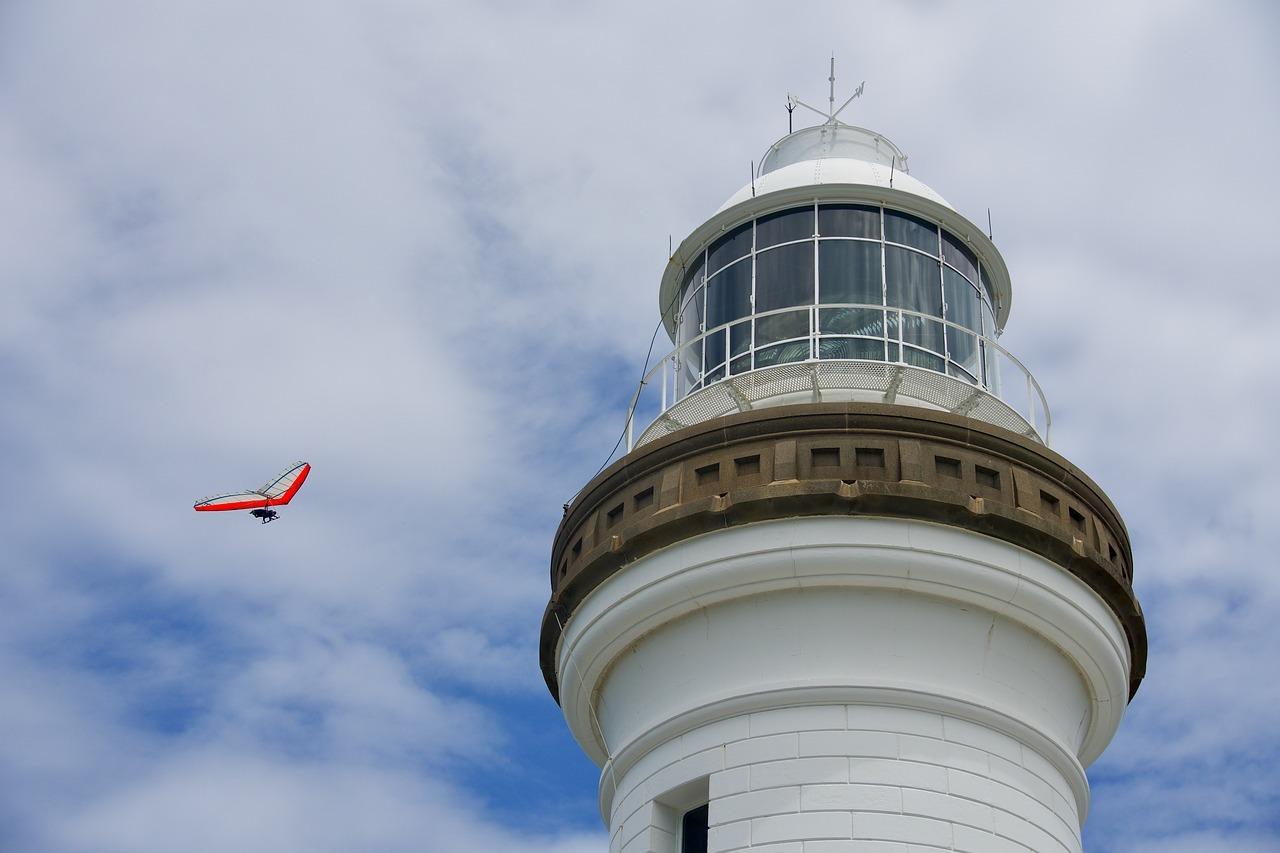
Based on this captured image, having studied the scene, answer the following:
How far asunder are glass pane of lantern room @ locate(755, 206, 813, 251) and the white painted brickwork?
212 inches

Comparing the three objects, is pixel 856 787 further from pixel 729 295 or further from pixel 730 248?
pixel 730 248

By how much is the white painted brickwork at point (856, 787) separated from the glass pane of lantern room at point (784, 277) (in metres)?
4.62

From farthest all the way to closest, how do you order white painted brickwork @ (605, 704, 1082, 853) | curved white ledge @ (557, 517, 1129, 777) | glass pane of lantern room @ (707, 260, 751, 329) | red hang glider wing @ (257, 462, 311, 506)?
red hang glider wing @ (257, 462, 311, 506) → glass pane of lantern room @ (707, 260, 751, 329) → curved white ledge @ (557, 517, 1129, 777) → white painted brickwork @ (605, 704, 1082, 853)

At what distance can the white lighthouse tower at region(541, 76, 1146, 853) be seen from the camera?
13.2 metres

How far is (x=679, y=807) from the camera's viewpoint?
1395cm

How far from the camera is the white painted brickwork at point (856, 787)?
12.8 meters

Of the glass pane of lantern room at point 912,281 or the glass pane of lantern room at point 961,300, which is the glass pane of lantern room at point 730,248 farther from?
the glass pane of lantern room at point 961,300

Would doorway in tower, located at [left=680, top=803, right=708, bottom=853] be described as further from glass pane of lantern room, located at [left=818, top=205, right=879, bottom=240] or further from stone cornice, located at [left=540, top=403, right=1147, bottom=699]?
glass pane of lantern room, located at [left=818, top=205, right=879, bottom=240]

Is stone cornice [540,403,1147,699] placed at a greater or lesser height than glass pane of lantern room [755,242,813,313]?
lesser

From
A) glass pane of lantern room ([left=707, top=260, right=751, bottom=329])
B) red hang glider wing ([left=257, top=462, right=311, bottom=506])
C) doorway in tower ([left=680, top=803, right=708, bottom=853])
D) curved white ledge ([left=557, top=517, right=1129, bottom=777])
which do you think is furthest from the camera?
red hang glider wing ([left=257, top=462, right=311, bottom=506])

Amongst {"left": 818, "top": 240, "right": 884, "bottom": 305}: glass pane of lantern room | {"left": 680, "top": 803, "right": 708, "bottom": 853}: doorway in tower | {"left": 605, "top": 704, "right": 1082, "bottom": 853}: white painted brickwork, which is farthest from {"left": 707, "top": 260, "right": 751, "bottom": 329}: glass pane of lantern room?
{"left": 680, "top": 803, "right": 708, "bottom": 853}: doorway in tower

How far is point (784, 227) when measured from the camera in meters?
17.1

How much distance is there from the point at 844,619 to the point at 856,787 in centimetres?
144

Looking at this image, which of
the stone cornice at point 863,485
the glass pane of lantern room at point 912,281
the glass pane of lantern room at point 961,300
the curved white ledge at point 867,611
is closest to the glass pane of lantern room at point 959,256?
the glass pane of lantern room at point 961,300
